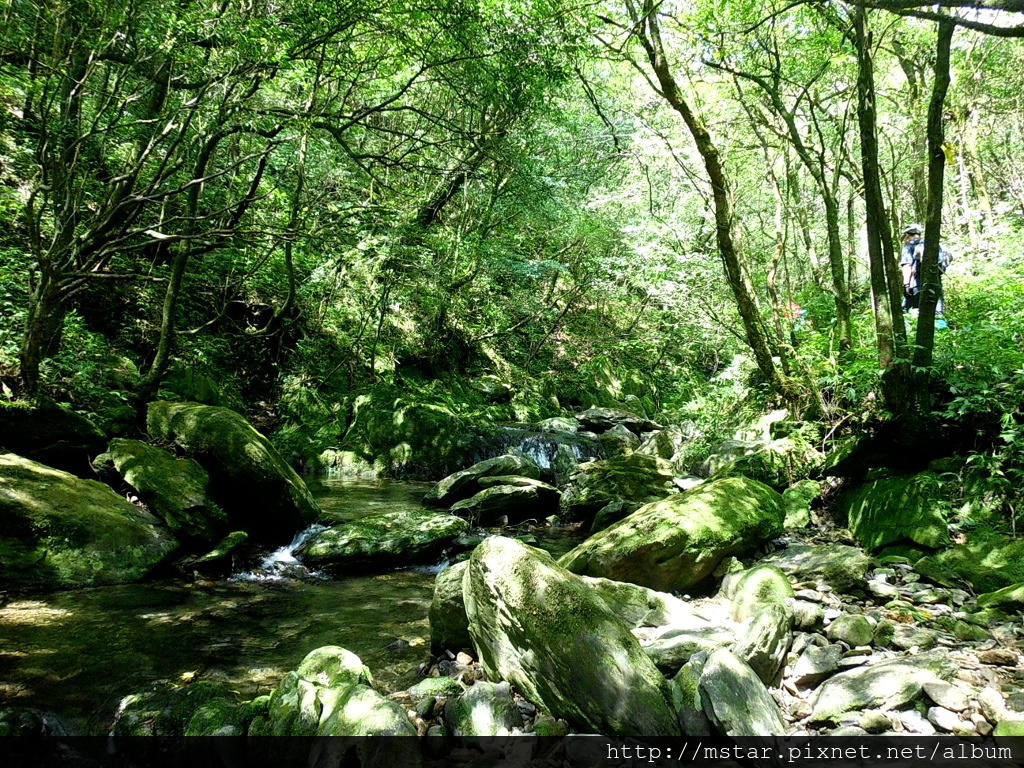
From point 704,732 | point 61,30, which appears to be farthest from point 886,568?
point 61,30

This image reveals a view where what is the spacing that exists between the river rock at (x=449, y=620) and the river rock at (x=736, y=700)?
172 cm

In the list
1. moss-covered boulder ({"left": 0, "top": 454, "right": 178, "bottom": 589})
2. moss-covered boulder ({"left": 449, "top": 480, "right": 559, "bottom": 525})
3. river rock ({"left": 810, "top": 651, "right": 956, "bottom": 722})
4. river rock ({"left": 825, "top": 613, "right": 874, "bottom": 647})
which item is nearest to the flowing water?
moss-covered boulder ({"left": 0, "top": 454, "right": 178, "bottom": 589})

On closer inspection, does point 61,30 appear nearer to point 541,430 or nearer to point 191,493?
point 191,493

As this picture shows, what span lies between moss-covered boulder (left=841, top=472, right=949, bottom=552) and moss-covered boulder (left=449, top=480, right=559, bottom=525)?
4594 millimetres

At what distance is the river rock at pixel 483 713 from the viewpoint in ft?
9.52

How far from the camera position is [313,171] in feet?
39.1

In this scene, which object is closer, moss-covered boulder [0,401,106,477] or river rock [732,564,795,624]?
river rock [732,564,795,624]

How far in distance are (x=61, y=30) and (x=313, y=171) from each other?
665cm

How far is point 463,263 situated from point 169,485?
1020 centimetres

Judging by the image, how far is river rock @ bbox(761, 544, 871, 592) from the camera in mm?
4465

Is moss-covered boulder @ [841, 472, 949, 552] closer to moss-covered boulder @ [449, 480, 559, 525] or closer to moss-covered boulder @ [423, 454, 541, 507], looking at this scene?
moss-covered boulder @ [449, 480, 559, 525]

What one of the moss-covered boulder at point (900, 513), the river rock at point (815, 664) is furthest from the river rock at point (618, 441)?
the river rock at point (815, 664)

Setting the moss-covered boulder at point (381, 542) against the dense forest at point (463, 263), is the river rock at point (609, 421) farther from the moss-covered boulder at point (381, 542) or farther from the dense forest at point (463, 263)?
the moss-covered boulder at point (381, 542)

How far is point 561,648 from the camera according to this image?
2.95 m
